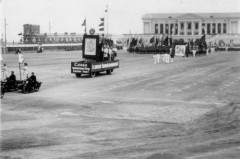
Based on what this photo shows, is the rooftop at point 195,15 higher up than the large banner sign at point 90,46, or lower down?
higher up

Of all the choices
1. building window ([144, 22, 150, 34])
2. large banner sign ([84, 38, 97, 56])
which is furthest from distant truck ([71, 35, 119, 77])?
building window ([144, 22, 150, 34])

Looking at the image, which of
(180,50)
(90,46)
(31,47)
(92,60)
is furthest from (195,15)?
(92,60)

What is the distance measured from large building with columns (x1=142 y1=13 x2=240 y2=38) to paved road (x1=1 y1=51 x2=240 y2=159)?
134 meters

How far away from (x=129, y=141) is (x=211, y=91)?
1242 centimetres

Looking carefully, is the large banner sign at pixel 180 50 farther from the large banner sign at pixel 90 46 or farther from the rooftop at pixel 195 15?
the rooftop at pixel 195 15

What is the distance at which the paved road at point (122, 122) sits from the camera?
1127cm

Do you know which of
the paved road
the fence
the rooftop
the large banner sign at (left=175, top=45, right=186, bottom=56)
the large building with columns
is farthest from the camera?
the rooftop

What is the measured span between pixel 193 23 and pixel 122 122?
151637 mm

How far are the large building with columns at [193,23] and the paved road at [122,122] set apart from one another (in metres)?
134

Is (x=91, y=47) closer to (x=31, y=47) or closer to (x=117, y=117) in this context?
(x=117, y=117)

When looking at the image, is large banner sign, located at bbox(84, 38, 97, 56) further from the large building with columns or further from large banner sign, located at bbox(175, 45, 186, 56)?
the large building with columns

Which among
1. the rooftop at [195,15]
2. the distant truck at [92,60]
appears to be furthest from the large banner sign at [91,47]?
the rooftop at [195,15]

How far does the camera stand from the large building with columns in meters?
158

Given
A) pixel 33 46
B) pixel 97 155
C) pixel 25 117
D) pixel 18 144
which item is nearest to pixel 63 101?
pixel 25 117
